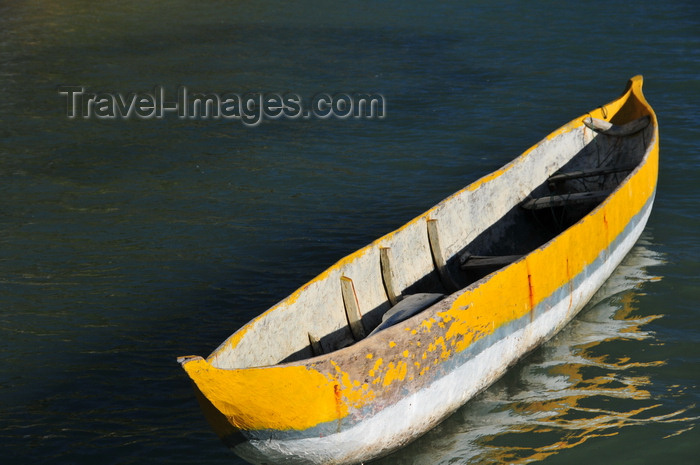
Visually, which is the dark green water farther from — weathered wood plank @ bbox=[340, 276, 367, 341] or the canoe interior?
weathered wood plank @ bbox=[340, 276, 367, 341]

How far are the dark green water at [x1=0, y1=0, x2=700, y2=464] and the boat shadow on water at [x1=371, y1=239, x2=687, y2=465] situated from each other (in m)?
0.02

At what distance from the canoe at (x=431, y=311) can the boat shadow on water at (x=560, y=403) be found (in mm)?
173

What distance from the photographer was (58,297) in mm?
10703

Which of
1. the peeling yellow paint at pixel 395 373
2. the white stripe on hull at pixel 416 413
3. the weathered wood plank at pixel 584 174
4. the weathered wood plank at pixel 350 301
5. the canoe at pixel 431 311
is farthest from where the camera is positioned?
the weathered wood plank at pixel 584 174

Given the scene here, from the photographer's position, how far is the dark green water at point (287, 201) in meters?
8.30

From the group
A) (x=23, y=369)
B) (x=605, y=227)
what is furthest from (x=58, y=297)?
(x=605, y=227)

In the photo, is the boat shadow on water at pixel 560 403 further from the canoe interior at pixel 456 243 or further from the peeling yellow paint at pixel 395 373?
the canoe interior at pixel 456 243

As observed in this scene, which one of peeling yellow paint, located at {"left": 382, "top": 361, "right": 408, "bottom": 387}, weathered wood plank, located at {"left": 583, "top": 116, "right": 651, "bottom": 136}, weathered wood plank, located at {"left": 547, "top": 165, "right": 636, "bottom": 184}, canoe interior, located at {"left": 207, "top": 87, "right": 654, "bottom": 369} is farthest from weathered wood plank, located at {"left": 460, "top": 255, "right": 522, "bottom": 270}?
weathered wood plank, located at {"left": 583, "top": 116, "right": 651, "bottom": 136}

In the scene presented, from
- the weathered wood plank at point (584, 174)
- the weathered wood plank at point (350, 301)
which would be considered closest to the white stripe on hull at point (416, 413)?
the weathered wood plank at point (350, 301)

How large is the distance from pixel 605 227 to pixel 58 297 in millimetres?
6487

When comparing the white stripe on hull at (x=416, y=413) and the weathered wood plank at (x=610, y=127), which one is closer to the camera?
the white stripe on hull at (x=416, y=413)

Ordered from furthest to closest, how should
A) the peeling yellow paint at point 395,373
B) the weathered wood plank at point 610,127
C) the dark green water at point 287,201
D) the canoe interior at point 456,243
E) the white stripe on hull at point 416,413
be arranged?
1. the weathered wood plank at point 610,127
2. the dark green water at point 287,201
3. the canoe interior at point 456,243
4. the peeling yellow paint at point 395,373
5. the white stripe on hull at point 416,413

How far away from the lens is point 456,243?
10.3 meters

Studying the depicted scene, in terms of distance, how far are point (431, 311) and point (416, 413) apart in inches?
35.1
